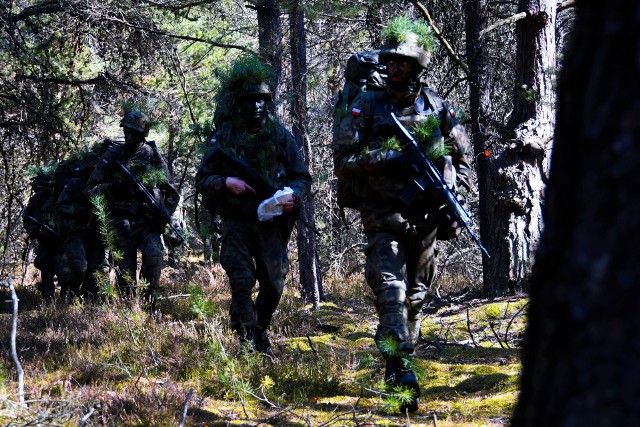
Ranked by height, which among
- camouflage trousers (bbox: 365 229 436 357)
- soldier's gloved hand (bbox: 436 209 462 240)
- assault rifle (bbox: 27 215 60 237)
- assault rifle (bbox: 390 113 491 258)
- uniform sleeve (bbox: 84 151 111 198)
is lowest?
camouflage trousers (bbox: 365 229 436 357)

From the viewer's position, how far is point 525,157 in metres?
9.45

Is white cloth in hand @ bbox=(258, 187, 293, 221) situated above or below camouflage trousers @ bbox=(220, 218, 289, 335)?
above

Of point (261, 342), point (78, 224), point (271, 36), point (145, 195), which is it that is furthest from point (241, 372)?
point (78, 224)

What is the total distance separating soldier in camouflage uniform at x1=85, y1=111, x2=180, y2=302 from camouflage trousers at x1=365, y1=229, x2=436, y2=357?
188 inches

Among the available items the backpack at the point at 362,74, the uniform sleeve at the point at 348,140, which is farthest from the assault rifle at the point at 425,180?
the backpack at the point at 362,74

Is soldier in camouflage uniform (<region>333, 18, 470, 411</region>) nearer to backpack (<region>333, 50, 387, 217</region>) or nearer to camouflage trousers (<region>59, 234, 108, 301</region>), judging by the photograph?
backpack (<region>333, 50, 387, 217</region>)

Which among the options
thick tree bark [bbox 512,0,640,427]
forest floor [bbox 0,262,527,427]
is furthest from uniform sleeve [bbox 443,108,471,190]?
Result: thick tree bark [bbox 512,0,640,427]

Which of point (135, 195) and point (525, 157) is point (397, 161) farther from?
point (135, 195)

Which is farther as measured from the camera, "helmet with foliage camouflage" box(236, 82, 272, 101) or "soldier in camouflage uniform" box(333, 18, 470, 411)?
"helmet with foliage camouflage" box(236, 82, 272, 101)

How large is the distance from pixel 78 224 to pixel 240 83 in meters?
5.88

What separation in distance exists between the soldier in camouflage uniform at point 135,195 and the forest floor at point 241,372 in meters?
0.81

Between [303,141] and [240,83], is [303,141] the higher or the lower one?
the higher one

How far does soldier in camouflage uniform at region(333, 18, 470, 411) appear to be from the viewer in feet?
18.4

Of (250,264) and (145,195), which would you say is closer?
(250,264)
